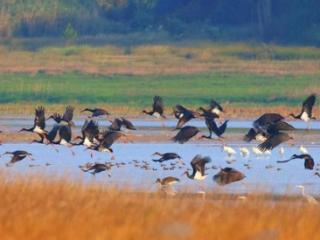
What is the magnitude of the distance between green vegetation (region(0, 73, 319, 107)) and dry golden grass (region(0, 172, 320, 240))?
56.8 feet

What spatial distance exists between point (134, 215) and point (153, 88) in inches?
845

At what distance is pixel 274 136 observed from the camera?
57.2 feet

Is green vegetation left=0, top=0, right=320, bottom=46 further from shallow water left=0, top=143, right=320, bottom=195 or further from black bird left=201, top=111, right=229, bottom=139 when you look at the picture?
black bird left=201, top=111, right=229, bottom=139

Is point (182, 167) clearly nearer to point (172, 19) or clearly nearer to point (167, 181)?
point (167, 181)

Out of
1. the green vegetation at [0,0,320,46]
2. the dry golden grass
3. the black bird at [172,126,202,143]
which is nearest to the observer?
the dry golden grass

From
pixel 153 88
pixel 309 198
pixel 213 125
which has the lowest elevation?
pixel 153 88

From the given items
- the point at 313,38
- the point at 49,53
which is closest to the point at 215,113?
the point at 49,53

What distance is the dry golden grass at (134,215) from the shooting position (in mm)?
10109

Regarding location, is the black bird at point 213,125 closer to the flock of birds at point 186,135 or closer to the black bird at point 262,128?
the flock of birds at point 186,135

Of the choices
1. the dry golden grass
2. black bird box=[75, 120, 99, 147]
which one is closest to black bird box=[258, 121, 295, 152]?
black bird box=[75, 120, 99, 147]

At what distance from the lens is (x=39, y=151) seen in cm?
2061

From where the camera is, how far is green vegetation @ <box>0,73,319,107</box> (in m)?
30.8

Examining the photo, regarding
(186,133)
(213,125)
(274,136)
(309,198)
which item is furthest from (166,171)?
(309,198)

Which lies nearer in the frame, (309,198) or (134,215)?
(134,215)
